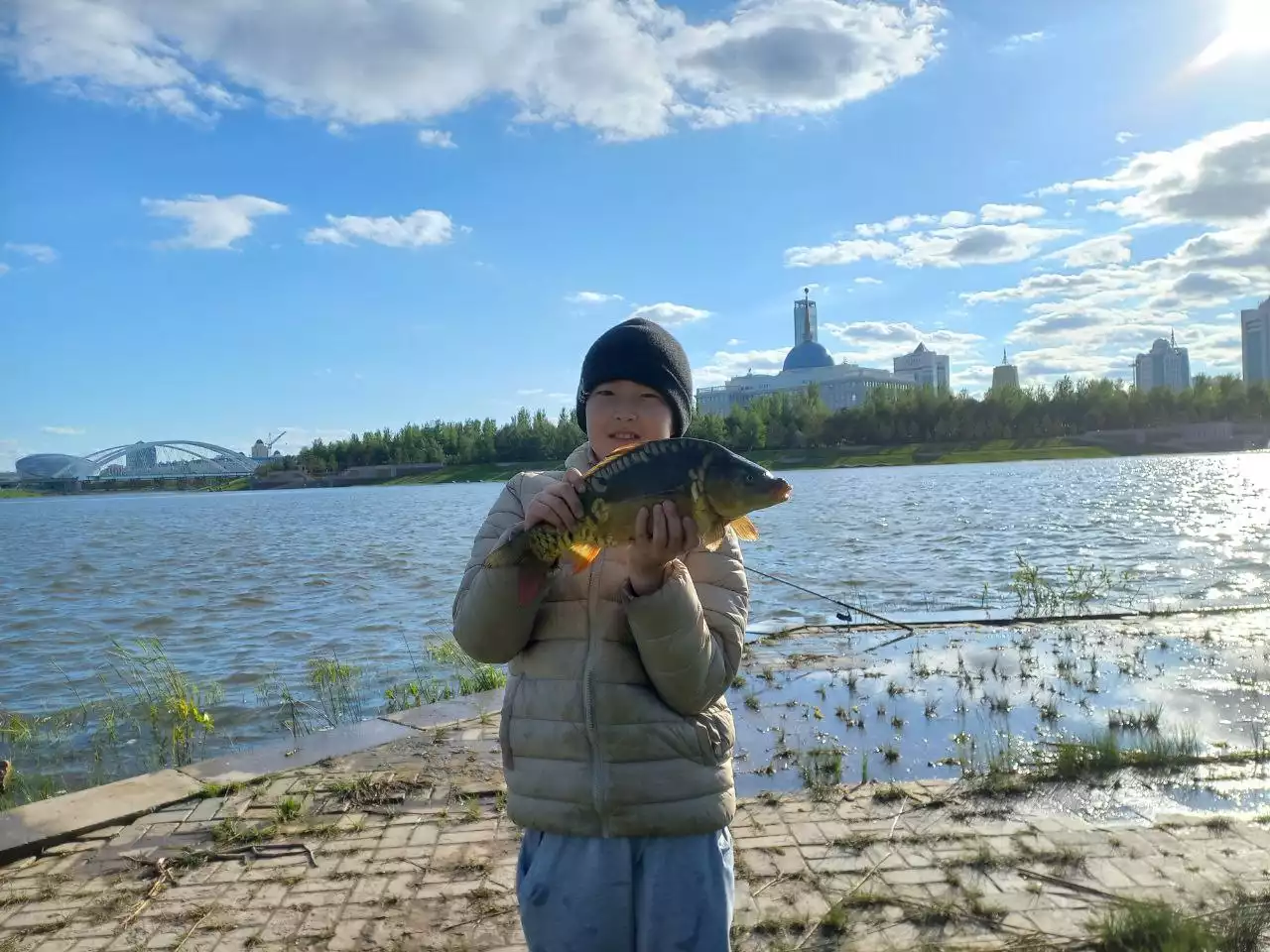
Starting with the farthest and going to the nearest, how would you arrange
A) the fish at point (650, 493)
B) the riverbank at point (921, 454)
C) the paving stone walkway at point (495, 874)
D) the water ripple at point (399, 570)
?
the riverbank at point (921, 454) → the water ripple at point (399, 570) → the paving stone walkway at point (495, 874) → the fish at point (650, 493)

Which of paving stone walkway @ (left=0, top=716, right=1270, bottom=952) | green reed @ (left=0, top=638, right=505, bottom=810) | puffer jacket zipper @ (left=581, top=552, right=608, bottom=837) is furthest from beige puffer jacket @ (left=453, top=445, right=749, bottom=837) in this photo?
green reed @ (left=0, top=638, right=505, bottom=810)

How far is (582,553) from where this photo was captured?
2.56 meters

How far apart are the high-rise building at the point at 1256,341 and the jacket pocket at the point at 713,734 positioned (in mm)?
198040

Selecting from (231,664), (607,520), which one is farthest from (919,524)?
(607,520)

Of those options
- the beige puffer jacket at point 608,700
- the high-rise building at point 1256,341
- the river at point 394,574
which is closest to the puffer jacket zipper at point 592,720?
the beige puffer jacket at point 608,700

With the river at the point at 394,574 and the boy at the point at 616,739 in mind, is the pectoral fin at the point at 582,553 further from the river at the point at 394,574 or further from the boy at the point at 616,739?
the river at the point at 394,574

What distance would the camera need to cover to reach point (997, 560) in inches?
852

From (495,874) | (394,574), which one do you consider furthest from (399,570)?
(495,874)

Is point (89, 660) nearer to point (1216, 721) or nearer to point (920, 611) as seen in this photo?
point (920, 611)

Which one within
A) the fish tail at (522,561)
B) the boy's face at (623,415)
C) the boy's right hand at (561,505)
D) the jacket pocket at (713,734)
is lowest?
the jacket pocket at (713,734)

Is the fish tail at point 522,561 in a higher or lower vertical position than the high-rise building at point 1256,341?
lower

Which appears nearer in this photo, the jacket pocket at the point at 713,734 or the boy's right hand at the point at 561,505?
the boy's right hand at the point at 561,505

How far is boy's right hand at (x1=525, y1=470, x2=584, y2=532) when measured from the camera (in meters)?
2.46

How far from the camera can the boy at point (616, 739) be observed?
2.51 meters
